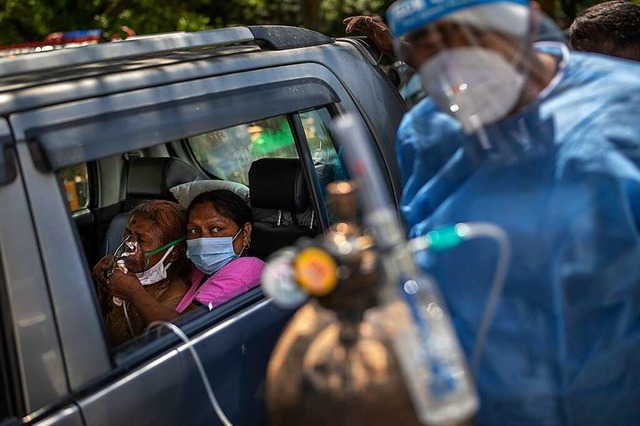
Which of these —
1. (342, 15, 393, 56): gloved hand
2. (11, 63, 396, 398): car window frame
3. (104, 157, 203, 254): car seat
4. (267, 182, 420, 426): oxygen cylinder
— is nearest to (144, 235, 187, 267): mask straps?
(104, 157, 203, 254): car seat

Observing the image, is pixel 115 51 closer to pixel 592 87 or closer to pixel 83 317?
pixel 83 317

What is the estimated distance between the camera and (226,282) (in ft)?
9.36

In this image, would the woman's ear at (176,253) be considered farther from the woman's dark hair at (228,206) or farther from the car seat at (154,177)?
the car seat at (154,177)

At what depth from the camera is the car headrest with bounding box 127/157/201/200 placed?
411 centimetres

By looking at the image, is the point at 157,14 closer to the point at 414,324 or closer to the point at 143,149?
the point at 143,149

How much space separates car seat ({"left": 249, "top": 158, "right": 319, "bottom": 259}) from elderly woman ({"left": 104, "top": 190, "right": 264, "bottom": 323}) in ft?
0.27

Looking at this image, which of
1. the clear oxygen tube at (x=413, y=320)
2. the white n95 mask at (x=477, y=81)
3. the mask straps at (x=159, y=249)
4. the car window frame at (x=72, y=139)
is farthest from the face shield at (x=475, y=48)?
the mask straps at (x=159, y=249)

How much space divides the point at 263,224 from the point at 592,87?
183cm

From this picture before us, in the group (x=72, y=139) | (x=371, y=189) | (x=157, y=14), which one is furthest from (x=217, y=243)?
(x=157, y=14)

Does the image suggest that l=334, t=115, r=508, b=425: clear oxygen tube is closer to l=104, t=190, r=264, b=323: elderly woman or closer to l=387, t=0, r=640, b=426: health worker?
l=387, t=0, r=640, b=426: health worker

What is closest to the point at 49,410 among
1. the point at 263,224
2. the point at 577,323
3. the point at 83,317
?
the point at 83,317

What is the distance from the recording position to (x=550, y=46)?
1911 millimetres

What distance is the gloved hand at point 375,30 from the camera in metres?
3.58

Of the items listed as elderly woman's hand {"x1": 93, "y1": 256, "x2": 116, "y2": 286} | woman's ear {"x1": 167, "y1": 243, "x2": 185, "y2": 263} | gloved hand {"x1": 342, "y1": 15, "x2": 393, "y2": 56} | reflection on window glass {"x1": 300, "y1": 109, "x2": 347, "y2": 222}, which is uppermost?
gloved hand {"x1": 342, "y1": 15, "x2": 393, "y2": 56}
